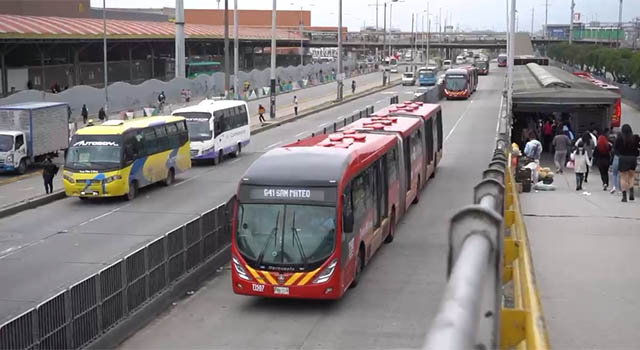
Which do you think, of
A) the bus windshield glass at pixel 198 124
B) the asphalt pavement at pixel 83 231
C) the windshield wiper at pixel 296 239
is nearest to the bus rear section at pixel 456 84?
the bus windshield glass at pixel 198 124

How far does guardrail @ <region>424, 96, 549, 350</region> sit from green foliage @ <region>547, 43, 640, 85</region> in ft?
217

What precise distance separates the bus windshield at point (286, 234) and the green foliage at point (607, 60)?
56487 millimetres

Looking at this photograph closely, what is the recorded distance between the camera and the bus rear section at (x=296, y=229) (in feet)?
47.6

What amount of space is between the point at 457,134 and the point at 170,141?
67.6ft

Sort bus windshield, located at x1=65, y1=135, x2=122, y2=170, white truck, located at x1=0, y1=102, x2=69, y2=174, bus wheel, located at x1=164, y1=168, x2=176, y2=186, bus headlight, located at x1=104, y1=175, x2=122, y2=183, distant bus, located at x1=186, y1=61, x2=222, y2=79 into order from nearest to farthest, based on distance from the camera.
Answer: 1. bus headlight, located at x1=104, y1=175, x2=122, y2=183
2. bus windshield, located at x1=65, y1=135, x2=122, y2=170
3. bus wheel, located at x1=164, y1=168, x2=176, y2=186
4. white truck, located at x1=0, y1=102, x2=69, y2=174
5. distant bus, located at x1=186, y1=61, x2=222, y2=79

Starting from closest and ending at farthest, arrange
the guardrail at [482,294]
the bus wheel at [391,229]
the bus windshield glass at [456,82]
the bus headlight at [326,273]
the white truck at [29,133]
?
the guardrail at [482,294] < the bus headlight at [326,273] < the bus wheel at [391,229] < the white truck at [29,133] < the bus windshield glass at [456,82]

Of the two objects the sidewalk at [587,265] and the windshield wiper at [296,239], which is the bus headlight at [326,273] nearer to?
the windshield wiper at [296,239]

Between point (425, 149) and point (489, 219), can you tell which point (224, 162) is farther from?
point (489, 219)

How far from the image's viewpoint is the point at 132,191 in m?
27.9

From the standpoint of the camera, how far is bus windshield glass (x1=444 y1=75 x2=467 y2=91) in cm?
7206

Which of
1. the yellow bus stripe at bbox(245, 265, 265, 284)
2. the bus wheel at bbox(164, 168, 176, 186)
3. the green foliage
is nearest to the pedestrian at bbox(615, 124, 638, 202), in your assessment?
the yellow bus stripe at bbox(245, 265, 265, 284)

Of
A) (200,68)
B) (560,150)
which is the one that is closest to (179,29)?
(560,150)

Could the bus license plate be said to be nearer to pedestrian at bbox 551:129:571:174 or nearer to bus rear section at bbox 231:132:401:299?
bus rear section at bbox 231:132:401:299

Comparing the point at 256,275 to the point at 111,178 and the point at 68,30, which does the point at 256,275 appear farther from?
the point at 68,30
